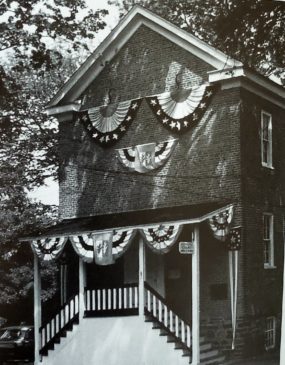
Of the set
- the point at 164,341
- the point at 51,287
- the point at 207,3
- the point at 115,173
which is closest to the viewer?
the point at 164,341

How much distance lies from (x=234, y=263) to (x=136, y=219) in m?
2.30

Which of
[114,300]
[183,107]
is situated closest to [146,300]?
[114,300]

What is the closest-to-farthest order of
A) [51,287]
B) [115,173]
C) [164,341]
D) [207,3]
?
[164,341], [207,3], [115,173], [51,287]

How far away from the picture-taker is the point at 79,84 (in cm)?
1719

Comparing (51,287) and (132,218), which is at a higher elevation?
(132,218)

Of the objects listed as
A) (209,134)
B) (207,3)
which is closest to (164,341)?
(209,134)

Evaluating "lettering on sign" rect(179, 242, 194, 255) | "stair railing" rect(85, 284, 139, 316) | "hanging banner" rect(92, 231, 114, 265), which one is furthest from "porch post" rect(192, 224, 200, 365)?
"hanging banner" rect(92, 231, 114, 265)

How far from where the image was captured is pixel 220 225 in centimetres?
1380

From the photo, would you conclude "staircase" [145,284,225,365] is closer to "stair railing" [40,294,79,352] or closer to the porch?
the porch

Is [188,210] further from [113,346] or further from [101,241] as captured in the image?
[113,346]

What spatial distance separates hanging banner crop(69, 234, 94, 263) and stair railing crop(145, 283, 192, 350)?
1.41 m

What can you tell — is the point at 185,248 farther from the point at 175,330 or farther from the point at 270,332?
the point at 270,332

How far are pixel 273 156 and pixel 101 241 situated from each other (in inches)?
182

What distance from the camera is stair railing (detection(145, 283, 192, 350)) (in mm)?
12992
